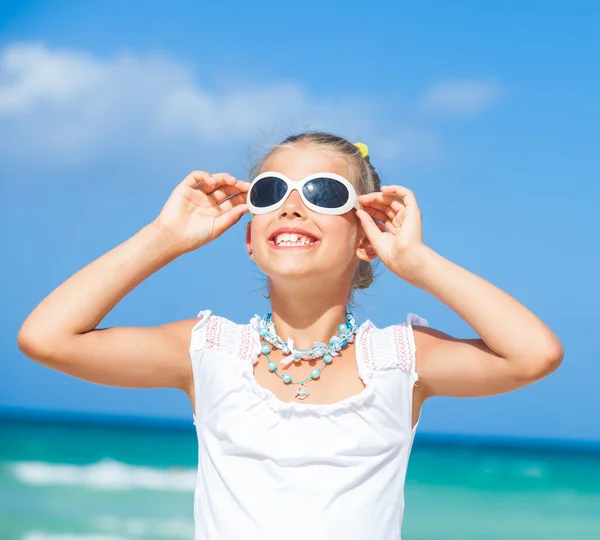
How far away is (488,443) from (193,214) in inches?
823

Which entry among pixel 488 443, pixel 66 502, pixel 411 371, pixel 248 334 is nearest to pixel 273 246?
pixel 248 334

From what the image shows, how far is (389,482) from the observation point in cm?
258

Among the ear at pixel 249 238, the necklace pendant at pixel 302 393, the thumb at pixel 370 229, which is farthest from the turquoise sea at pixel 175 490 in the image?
the thumb at pixel 370 229

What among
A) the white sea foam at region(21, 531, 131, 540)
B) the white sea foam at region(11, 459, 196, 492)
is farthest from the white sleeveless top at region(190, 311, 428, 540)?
the white sea foam at region(11, 459, 196, 492)

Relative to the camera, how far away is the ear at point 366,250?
2.95 metres

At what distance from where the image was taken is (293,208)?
2.73 meters

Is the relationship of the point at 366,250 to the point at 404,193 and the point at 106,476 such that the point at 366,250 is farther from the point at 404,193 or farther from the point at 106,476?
the point at 106,476

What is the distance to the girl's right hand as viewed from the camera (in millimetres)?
2855

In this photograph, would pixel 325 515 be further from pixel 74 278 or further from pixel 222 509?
pixel 74 278

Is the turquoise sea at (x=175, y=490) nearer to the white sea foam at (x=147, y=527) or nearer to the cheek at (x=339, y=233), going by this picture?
the white sea foam at (x=147, y=527)

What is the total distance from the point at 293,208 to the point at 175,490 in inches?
421

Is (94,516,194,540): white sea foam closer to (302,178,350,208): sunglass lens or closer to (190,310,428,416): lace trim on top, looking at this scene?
(190,310,428,416): lace trim on top

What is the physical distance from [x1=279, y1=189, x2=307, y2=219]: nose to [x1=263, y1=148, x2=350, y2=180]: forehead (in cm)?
9

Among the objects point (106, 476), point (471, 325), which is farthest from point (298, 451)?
point (106, 476)
